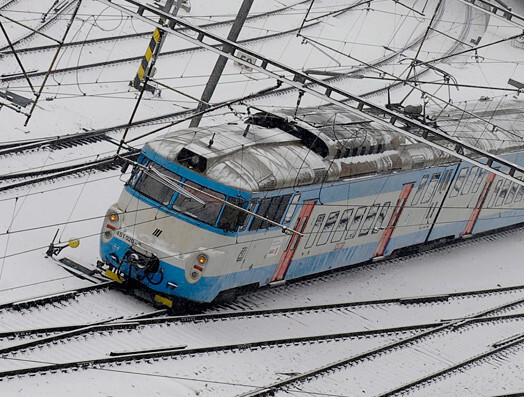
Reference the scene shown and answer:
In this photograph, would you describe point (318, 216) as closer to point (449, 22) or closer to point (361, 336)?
point (361, 336)

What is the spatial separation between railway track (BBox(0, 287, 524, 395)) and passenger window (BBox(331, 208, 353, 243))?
1.39 meters

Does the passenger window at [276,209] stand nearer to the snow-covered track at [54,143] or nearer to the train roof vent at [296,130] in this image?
the train roof vent at [296,130]

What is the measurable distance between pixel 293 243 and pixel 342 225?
5.33 feet

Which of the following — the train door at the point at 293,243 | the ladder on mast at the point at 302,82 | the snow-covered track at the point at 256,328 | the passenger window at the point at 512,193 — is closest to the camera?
the ladder on mast at the point at 302,82

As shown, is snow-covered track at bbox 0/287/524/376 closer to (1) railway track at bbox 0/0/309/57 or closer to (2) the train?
(2) the train

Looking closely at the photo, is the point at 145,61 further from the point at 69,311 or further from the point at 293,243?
the point at 69,311

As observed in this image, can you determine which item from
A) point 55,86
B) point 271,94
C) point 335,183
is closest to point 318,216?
point 335,183

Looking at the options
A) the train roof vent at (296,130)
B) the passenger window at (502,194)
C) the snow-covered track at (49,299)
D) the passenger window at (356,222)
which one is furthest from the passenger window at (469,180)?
the snow-covered track at (49,299)

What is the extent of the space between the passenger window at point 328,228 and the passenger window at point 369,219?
133cm

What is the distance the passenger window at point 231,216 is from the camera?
59.3ft

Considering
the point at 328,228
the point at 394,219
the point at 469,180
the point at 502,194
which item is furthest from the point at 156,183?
the point at 502,194

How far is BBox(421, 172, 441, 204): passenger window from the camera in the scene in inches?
940

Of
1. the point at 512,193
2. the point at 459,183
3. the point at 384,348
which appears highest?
the point at 459,183

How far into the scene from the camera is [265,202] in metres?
18.5
